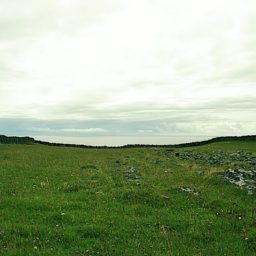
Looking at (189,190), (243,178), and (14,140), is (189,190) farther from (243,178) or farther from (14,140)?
(14,140)

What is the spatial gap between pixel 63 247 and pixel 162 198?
800 cm

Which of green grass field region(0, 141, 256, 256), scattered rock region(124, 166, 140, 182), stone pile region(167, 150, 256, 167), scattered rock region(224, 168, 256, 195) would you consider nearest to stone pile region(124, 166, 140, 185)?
scattered rock region(124, 166, 140, 182)

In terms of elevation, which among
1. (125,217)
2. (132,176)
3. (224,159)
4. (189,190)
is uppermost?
(224,159)

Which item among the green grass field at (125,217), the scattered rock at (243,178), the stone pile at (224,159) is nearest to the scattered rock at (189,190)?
the green grass field at (125,217)

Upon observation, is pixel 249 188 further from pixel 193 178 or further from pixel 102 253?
pixel 102 253

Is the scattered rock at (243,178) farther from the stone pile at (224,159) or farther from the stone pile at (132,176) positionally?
the stone pile at (132,176)

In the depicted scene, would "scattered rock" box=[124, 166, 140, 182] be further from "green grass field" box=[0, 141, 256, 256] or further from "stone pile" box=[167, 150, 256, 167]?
"stone pile" box=[167, 150, 256, 167]

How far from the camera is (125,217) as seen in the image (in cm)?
1566

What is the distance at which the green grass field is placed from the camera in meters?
12.2

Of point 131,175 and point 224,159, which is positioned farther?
point 224,159

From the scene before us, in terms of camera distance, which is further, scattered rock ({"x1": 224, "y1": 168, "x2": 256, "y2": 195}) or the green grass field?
scattered rock ({"x1": 224, "y1": 168, "x2": 256, "y2": 195})

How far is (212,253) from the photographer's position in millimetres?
11836

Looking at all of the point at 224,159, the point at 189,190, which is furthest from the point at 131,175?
the point at 224,159

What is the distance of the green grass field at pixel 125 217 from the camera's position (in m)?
12.2
